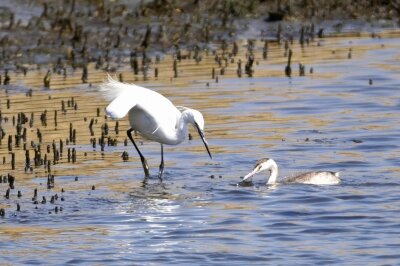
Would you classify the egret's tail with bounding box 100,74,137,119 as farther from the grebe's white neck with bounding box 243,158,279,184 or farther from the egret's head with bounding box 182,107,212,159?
the grebe's white neck with bounding box 243,158,279,184

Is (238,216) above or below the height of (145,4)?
below

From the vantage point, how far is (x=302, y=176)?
11.7 meters

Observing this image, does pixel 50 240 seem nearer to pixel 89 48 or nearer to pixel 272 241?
pixel 272 241

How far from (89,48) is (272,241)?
10522 millimetres

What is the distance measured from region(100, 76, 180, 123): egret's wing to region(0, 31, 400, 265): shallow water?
632mm

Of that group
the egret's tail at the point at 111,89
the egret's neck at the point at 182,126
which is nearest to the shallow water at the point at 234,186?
the egret's neck at the point at 182,126

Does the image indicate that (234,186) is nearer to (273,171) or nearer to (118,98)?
(273,171)

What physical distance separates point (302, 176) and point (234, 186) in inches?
26.2

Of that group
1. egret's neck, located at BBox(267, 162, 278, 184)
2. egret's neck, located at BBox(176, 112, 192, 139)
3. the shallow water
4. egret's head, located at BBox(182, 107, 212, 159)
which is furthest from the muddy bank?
egret's neck, located at BBox(267, 162, 278, 184)

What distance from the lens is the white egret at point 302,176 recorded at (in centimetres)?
1162

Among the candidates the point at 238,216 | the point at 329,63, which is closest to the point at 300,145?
the point at 238,216

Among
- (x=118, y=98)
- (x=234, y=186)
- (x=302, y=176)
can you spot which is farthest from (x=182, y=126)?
(x=302, y=176)

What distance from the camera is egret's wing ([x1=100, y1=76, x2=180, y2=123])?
1215 centimetres

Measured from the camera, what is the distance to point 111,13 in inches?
834
